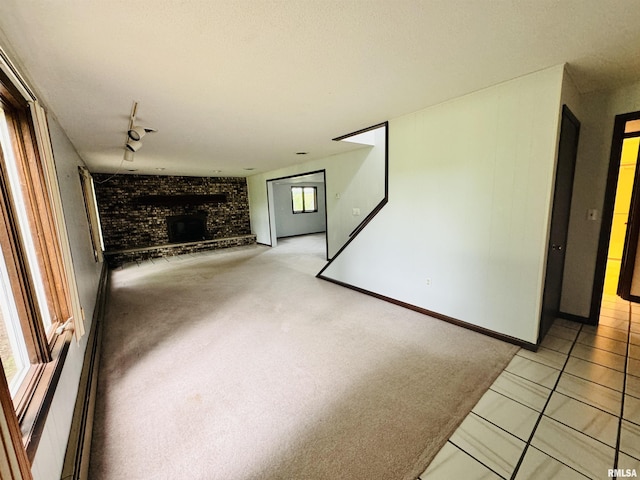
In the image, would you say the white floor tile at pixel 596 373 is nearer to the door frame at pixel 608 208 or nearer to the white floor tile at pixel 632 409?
the white floor tile at pixel 632 409

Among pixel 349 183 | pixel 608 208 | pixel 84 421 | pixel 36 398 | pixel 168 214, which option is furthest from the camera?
pixel 168 214

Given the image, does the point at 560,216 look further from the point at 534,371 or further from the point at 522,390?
the point at 522,390

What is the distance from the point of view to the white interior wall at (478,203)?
2146mm

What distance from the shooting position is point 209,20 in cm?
135

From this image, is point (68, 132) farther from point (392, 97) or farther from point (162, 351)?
point (392, 97)

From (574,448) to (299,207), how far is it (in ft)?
29.9

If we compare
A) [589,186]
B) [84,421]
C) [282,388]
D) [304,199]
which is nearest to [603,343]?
[589,186]

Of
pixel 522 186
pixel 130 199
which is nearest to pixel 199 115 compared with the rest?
pixel 522 186

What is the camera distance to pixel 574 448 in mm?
1408

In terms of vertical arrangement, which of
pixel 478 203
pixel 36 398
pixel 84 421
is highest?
pixel 478 203

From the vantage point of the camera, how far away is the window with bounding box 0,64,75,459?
→ 3.93 feet

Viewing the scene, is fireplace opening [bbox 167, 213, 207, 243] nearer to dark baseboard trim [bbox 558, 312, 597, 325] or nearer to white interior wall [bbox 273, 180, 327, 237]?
white interior wall [bbox 273, 180, 327, 237]

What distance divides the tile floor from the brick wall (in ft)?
25.7

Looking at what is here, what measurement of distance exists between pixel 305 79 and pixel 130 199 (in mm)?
6713
